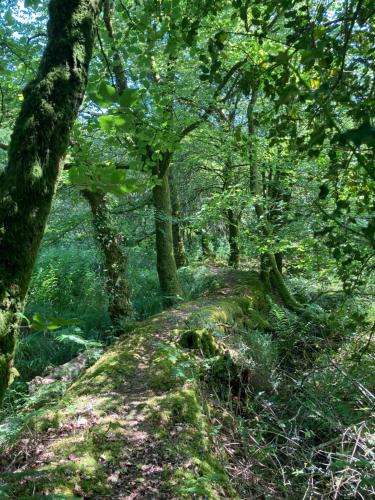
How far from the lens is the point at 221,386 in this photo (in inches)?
191

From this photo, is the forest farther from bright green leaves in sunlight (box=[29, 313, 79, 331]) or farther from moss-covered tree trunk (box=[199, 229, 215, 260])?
moss-covered tree trunk (box=[199, 229, 215, 260])

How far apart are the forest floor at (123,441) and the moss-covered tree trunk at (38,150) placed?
1143 millimetres

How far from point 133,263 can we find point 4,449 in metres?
9.36

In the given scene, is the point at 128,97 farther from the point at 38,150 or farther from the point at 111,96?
the point at 38,150

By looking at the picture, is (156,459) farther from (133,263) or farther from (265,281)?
(133,263)

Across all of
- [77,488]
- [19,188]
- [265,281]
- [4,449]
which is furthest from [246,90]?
[265,281]

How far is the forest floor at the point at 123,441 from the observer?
9.27 ft

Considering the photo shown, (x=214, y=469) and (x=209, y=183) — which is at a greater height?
(x=209, y=183)

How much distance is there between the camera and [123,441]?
3400 millimetres

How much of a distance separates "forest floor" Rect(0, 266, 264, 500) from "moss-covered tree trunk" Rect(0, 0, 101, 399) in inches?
45.0

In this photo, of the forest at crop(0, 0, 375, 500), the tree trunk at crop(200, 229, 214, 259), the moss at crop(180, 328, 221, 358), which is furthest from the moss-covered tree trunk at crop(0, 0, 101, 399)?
the tree trunk at crop(200, 229, 214, 259)

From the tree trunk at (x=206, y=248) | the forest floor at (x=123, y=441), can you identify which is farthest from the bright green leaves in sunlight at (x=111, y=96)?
the tree trunk at (x=206, y=248)

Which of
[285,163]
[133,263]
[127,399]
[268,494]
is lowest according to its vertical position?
[268,494]

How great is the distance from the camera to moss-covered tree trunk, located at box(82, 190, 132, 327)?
313 inches
